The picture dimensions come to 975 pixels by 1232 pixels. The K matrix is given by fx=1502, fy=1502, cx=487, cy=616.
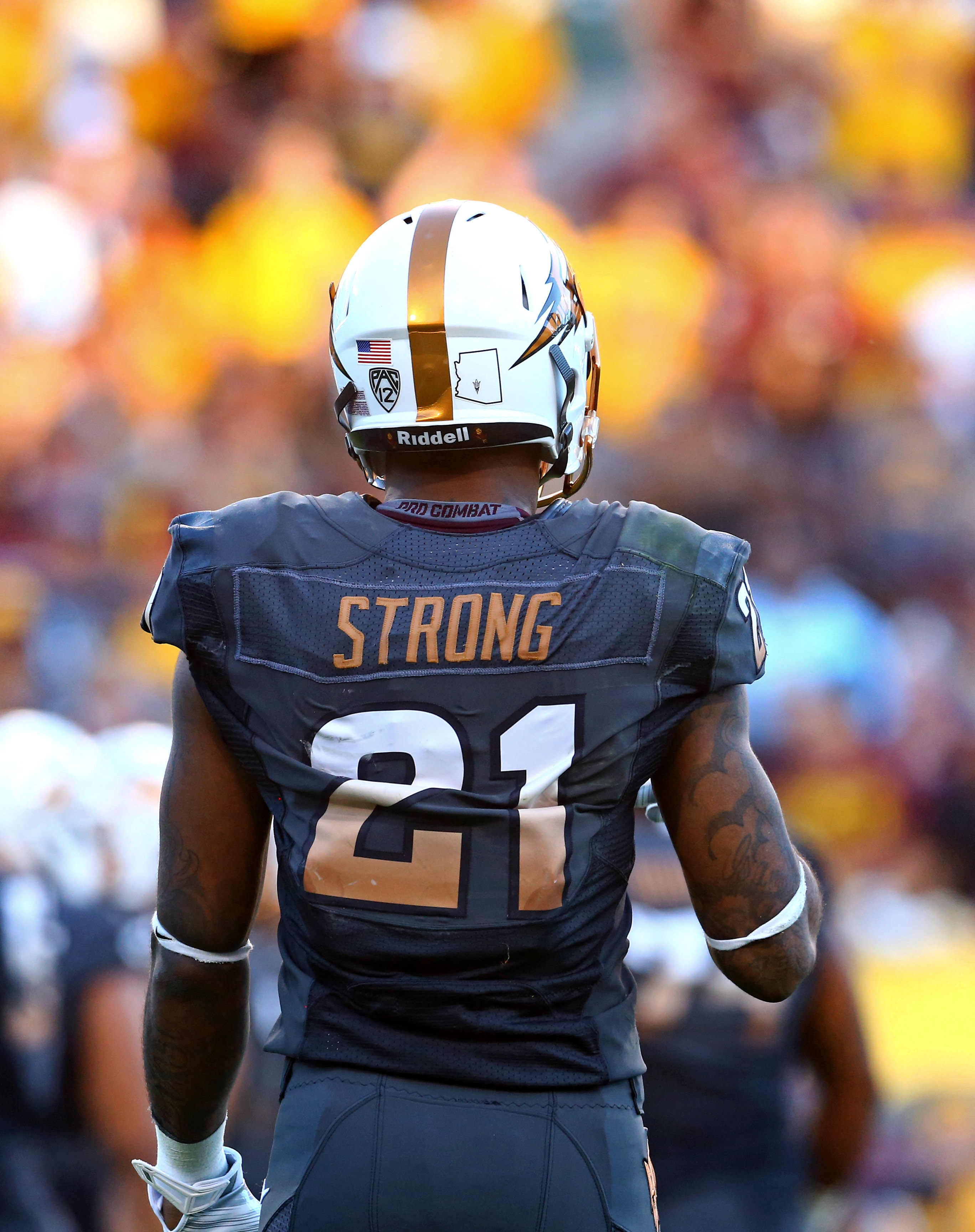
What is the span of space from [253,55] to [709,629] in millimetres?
8601

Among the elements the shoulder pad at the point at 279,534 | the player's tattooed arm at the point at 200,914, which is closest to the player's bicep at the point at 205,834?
the player's tattooed arm at the point at 200,914

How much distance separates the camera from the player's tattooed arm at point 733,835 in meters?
1.60

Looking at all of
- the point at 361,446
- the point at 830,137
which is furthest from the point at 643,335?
the point at 361,446

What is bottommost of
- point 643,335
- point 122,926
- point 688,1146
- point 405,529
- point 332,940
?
point 688,1146

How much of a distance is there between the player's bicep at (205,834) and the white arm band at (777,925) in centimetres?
53

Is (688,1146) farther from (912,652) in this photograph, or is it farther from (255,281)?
(255,281)

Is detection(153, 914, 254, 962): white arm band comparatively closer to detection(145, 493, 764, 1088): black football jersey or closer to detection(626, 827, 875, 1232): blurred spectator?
detection(145, 493, 764, 1088): black football jersey

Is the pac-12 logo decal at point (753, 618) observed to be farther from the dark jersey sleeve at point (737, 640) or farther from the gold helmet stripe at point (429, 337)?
the gold helmet stripe at point (429, 337)

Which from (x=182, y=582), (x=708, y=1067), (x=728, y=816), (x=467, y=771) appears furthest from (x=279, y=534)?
(x=708, y=1067)

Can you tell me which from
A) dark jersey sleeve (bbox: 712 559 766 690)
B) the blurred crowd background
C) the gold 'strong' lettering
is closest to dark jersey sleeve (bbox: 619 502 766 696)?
dark jersey sleeve (bbox: 712 559 766 690)

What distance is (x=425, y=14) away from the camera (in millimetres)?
9422

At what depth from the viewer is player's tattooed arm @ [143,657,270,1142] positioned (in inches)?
66.4

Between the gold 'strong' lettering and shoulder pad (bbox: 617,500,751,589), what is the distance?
0.11m

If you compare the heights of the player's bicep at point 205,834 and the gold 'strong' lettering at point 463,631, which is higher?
the gold 'strong' lettering at point 463,631
